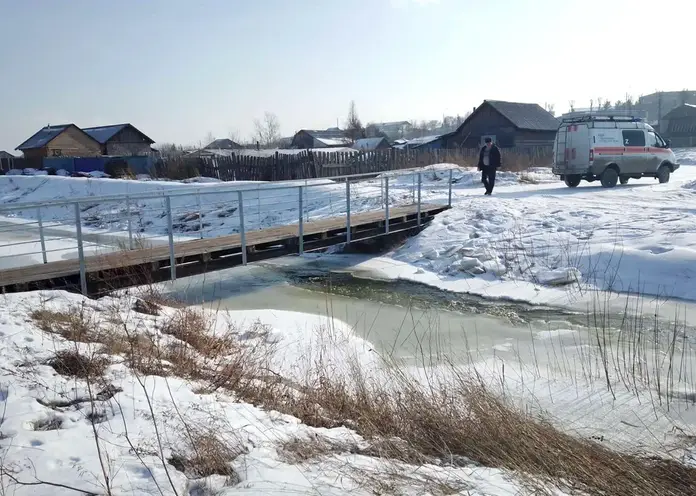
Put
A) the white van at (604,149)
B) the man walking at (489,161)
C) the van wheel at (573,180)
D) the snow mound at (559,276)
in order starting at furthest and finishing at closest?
the van wheel at (573,180) < the white van at (604,149) < the man walking at (489,161) < the snow mound at (559,276)

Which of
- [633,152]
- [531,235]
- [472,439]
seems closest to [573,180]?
[633,152]

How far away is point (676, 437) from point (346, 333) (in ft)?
13.7

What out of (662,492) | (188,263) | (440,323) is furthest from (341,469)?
(188,263)

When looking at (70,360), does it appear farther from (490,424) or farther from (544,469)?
(544,469)

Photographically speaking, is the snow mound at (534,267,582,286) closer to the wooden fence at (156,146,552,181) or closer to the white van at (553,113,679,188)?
the white van at (553,113,679,188)

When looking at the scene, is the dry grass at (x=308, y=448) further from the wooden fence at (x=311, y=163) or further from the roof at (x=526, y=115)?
the roof at (x=526, y=115)

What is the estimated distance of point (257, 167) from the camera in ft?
93.2

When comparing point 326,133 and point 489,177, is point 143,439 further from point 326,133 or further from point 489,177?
point 326,133

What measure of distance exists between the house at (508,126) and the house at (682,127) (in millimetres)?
25283

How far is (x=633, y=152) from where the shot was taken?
20.1 meters

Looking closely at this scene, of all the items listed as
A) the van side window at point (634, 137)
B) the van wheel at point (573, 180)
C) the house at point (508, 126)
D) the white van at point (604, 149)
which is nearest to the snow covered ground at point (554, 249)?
the white van at point (604, 149)

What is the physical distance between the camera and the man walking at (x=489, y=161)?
56.2 ft

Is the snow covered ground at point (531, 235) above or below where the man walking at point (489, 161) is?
below

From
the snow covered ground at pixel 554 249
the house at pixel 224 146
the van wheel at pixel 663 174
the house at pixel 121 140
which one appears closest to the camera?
the snow covered ground at pixel 554 249
